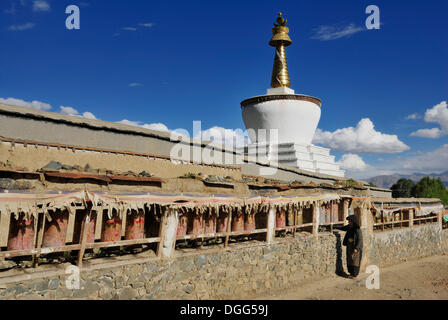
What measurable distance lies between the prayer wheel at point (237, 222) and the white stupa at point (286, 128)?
1095 cm

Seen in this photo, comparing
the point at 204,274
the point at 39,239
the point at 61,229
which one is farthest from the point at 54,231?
the point at 204,274

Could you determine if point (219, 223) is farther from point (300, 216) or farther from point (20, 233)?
point (20, 233)

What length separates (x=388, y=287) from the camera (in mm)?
10031

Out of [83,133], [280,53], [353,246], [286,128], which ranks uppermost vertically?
[280,53]

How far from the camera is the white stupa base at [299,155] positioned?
1898cm

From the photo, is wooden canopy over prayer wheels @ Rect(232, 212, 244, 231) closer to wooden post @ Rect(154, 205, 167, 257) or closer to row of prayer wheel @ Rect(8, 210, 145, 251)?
wooden post @ Rect(154, 205, 167, 257)

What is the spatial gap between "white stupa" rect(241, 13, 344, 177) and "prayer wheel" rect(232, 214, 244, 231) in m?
11.0

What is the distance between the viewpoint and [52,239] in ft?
18.3

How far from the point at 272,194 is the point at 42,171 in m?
5.41

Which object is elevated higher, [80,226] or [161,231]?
[80,226]

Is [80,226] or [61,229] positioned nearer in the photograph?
[61,229]

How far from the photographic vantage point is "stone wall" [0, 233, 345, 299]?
17.1 feet

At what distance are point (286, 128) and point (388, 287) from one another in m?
12.0

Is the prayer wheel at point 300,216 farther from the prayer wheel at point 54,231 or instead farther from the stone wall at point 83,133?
the prayer wheel at point 54,231
